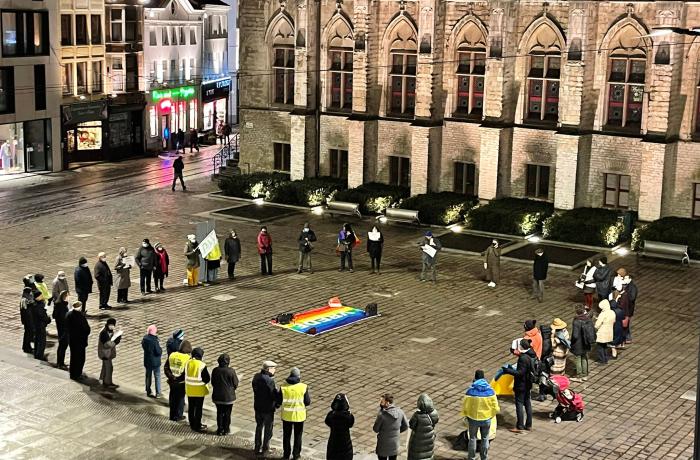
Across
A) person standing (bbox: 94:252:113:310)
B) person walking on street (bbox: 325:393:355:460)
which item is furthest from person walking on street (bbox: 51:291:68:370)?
person walking on street (bbox: 325:393:355:460)

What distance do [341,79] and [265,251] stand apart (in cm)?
1633

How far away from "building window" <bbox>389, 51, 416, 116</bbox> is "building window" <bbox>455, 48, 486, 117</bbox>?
7.47ft

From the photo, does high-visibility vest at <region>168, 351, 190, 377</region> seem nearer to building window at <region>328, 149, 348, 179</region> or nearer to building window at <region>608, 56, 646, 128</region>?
building window at <region>608, 56, 646, 128</region>

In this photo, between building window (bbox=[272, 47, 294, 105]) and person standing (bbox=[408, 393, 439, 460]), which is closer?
person standing (bbox=[408, 393, 439, 460])

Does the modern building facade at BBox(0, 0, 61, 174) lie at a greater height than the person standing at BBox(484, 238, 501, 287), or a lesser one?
greater

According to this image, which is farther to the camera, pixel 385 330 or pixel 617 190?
pixel 617 190

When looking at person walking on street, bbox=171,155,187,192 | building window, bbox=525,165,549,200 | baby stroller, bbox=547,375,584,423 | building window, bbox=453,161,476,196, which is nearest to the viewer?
baby stroller, bbox=547,375,584,423

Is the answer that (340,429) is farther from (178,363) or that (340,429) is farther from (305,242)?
(305,242)

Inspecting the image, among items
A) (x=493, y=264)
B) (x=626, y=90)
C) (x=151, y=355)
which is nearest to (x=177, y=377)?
(x=151, y=355)

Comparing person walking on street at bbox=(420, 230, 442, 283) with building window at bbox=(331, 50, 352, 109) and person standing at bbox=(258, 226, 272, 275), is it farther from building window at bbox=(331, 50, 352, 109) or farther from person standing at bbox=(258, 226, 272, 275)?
building window at bbox=(331, 50, 352, 109)

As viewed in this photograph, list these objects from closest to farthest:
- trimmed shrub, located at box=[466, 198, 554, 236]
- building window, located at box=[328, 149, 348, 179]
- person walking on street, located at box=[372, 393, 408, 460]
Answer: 1. person walking on street, located at box=[372, 393, 408, 460]
2. trimmed shrub, located at box=[466, 198, 554, 236]
3. building window, located at box=[328, 149, 348, 179]

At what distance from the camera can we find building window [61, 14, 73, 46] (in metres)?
56.5

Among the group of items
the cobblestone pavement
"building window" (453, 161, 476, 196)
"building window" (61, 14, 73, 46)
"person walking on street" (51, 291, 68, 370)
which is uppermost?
"building window" (61, 14, 73, 46)

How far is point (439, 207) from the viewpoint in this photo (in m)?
43.5
